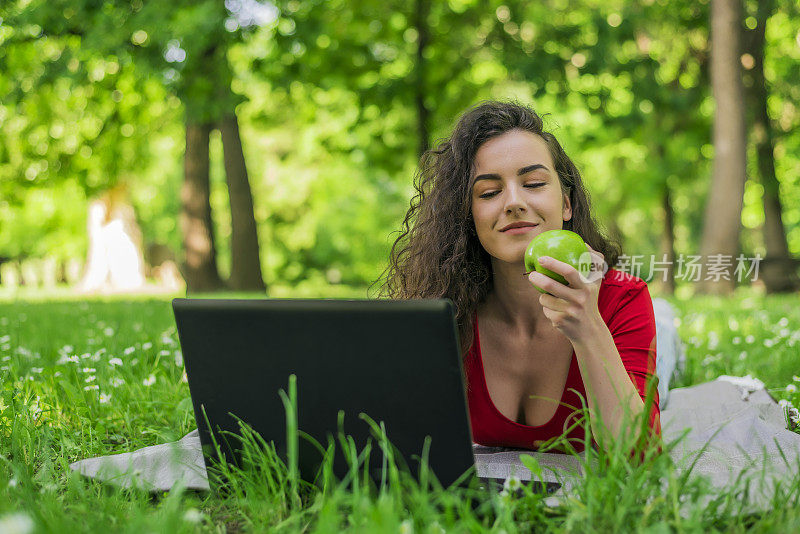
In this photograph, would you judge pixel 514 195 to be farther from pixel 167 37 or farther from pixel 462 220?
pixel 167 37

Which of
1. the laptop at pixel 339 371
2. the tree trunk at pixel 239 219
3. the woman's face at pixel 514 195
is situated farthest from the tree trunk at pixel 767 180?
the laptop at pixel 339 371

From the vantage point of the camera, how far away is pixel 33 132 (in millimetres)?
16922

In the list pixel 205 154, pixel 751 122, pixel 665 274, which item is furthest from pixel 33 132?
pixel 751 122

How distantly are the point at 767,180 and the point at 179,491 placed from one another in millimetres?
15241

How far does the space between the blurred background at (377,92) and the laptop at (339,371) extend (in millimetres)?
5251

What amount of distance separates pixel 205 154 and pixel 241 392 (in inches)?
512

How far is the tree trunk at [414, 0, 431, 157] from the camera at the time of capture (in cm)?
A: 1318

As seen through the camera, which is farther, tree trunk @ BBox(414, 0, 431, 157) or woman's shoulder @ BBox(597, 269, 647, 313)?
tree trunk @ BBox(414, 0, 431, 157)

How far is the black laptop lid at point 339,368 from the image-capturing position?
169cm

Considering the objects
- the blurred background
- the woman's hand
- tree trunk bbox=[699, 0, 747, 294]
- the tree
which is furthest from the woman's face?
tree trunk bbox=[699, 0, 747, 294]

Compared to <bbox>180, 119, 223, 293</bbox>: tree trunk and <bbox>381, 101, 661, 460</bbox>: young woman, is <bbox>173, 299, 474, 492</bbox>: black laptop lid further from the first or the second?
<bbox>180, 119, 223, 293</bbox>: tree trunk

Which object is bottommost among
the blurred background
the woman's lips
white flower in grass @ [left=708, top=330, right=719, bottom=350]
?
white flower in grass @ [left=708, top=330, right=719, bottom=350]

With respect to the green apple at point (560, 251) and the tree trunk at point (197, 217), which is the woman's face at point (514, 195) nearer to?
the green apple at point (560, 251)

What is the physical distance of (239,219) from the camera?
13859 millimetres
